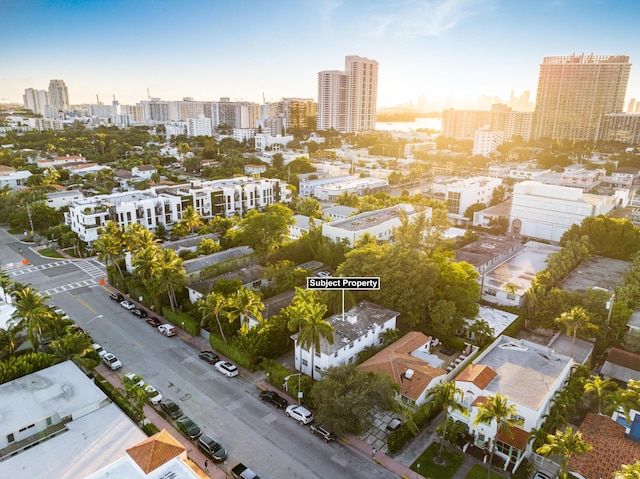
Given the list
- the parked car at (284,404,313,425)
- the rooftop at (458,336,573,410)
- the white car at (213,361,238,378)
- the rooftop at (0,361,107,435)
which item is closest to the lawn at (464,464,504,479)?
the rooftop at (458,336,573,410)

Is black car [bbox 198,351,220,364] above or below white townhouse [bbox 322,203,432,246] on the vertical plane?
below

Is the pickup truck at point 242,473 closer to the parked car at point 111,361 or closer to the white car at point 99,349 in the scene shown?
the parked car at point 111,361

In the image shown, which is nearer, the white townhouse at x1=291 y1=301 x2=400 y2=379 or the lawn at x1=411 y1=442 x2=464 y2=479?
the lawn at x1=411 y1=442 x2=464 y2=479

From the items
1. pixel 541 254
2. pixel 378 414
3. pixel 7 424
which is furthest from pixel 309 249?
pixel 7 424

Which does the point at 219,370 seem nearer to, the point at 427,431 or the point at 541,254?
the point at 427,431

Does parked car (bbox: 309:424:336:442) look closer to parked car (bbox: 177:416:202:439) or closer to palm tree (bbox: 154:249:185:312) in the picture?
parked car (bbox: 177:416:202:439)

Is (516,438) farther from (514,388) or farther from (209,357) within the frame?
(209,357)

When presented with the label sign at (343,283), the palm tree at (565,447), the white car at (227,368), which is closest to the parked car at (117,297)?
the white car at (227,368)
